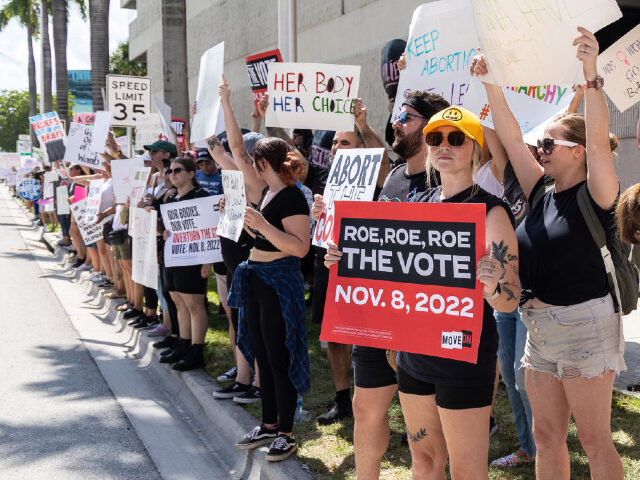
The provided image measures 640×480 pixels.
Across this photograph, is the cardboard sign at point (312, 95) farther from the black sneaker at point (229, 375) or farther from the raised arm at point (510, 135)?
the black sneaker at point (229, 375)

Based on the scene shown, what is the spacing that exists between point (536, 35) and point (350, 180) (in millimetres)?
1475

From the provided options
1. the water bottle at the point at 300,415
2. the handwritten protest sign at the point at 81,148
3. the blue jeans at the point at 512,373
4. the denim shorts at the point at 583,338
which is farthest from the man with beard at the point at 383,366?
the handwritten protest sign at the point at 81,148

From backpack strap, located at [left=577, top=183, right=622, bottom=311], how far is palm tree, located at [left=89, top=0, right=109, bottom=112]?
15.9 m

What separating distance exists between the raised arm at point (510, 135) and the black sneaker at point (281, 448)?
7.30ft

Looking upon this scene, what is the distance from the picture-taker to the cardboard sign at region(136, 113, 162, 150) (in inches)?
397

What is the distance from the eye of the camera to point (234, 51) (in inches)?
777

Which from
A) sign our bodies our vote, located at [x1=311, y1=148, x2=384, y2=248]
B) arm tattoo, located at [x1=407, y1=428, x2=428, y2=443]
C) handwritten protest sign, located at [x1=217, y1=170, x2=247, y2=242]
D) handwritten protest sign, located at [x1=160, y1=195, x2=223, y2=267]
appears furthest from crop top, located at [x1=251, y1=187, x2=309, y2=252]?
handwritten protest sign, located at [x1=160, y1=195, x2=223, y2=267]

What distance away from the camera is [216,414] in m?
5.45

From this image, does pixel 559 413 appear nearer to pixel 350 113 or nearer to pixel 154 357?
pixel 350 113

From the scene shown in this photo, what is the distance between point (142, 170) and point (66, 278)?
6.70 metres

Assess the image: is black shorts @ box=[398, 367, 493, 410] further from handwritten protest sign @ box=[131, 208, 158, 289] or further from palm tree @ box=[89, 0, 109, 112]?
palm tree @ box=[89, 0, 109, 112]

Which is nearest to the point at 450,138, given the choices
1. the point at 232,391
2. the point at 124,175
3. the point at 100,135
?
the point at 232,391

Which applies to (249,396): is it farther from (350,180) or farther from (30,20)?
(30,20)

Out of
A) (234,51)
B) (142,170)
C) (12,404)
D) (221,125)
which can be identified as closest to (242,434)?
(12,404)
